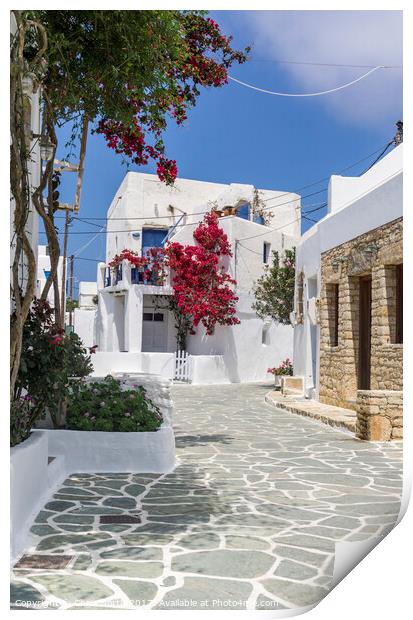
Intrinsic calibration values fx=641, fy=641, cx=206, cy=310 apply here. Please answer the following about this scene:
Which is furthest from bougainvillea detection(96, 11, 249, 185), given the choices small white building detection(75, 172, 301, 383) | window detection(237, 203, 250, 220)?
window detection(237, 203, 250, 220)

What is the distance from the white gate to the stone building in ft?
11.2

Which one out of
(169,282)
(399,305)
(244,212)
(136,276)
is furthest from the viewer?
(244,212)

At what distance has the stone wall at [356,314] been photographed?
8.91m

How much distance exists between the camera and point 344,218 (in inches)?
430

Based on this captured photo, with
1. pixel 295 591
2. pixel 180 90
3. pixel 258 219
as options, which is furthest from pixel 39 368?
pixel 258 219

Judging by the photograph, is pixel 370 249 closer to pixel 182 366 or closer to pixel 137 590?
pixel 137 590

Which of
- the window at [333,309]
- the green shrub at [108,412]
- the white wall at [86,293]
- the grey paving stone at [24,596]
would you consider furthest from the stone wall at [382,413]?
the white wall at [86,293]

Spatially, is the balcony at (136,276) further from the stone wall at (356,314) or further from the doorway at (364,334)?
the doorway at (364,334)

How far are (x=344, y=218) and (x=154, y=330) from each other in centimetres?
781

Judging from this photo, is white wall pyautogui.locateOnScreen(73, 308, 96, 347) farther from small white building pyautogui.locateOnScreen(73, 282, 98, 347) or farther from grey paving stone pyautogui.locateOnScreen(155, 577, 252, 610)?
grey paving stone pyautogui.locateOnScreen(155, 577, 252, 610)

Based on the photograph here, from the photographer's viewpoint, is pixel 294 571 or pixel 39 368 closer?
pixel 294 571

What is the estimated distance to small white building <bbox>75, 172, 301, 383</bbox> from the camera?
14531mm

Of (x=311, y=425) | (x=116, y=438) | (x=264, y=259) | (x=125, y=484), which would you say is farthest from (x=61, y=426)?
(x=264, y=259)

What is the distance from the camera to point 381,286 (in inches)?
364
